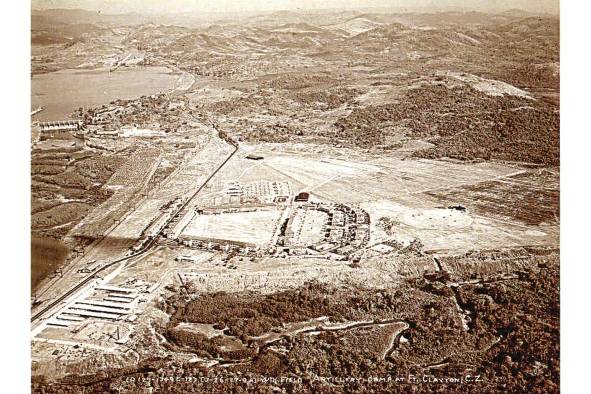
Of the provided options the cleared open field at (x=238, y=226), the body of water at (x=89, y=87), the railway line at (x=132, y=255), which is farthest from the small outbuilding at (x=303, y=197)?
the body of water at (x=89, y=87)

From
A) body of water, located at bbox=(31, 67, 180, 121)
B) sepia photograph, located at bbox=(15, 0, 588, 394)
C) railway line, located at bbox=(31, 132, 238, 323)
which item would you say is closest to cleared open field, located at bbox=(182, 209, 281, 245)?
sepia photograph, located at bbox=(15, 0, 588, 394)

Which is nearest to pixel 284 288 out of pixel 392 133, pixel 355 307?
pixel 355 307

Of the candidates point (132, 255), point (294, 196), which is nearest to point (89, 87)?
point (132, 255)

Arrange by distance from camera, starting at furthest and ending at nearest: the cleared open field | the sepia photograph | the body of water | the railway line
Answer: the body of water, the cleared open field, the railway line, the sepia photograph

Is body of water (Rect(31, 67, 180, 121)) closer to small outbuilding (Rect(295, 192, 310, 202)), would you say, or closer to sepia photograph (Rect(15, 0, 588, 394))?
sepia photograph (Rect(15, 0, 588, 394))

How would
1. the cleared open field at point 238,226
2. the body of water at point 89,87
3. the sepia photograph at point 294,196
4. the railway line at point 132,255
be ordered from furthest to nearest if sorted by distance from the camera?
1. the body of water at point 89,87
2. the cleared open field at point 238,226
3. the railway line at point 132,255
4. the sepia photograph at point 294,196

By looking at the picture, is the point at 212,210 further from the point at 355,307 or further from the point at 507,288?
the point at 507,288

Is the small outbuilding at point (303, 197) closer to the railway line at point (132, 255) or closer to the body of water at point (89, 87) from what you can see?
the railway line at point (132, 255)

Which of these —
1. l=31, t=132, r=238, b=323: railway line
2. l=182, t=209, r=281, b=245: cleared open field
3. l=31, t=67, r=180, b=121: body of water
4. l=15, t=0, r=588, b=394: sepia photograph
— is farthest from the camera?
l=31, t=67, r=180, b=121: body of water

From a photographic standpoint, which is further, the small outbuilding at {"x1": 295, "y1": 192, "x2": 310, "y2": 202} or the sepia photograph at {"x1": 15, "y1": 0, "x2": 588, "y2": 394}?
the small outbuilding at {"x1": 295, "y1": 192, "x2": 310, "y2": 202}
